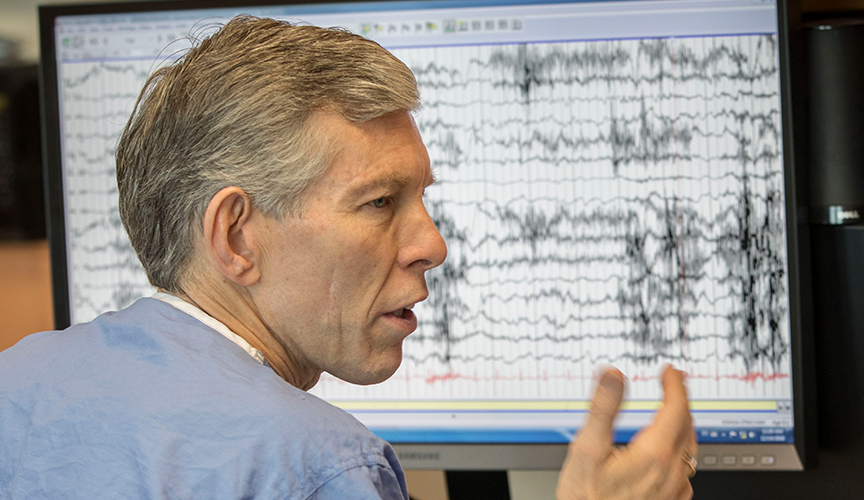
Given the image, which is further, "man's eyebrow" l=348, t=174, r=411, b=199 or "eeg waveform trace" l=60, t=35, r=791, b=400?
"eeg waveform trace" l=60, t=35, r=791, b=400

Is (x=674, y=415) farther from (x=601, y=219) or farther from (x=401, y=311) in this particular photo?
(x=601, y=219)

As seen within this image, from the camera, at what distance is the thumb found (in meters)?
0.47

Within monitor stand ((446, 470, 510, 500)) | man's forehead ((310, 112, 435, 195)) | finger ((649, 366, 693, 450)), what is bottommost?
monitor stand ((446, 470, 510, 500))

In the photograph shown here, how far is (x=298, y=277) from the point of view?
0.61 meters

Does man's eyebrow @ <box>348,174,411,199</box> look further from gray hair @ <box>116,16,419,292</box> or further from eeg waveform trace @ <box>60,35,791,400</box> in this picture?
eeg waveform trace @ <box>60,35,791,400</box>

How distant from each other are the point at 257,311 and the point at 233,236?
75mm

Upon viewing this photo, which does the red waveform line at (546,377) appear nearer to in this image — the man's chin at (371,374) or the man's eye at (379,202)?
the man's chin at (371,374)

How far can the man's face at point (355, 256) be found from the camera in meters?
0.60

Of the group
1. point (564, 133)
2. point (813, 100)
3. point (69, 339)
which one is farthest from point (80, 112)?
point (813, 100)

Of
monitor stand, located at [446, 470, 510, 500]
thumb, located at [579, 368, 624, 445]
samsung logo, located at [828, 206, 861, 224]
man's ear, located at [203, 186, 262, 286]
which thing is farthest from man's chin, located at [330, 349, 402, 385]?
samsung logo, located at [828, 206, 861, 224]

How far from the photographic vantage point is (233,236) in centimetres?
60

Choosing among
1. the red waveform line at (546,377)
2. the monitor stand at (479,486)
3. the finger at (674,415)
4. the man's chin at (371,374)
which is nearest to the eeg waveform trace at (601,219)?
the red waveform line at (546,377)

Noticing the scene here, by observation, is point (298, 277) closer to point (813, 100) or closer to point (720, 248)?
point (720, 248)

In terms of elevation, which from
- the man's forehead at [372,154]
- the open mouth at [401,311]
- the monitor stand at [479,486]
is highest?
the man's forehead at [372,154]
